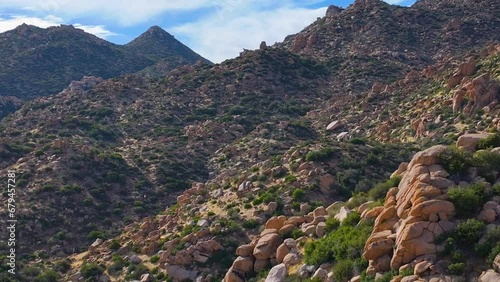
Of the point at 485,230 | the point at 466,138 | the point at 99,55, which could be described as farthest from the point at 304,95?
the point at 99,55

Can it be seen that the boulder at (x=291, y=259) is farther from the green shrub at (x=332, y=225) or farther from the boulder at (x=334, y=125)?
the boulder at (x=334, y=125)

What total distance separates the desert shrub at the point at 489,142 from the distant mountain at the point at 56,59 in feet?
337

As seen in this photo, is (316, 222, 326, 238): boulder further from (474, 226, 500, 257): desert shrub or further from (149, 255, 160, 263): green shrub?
(149, 255, 160, 263): green shrub

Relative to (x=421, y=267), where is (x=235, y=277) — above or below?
below

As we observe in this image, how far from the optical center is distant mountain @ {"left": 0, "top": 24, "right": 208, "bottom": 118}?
4515 inches

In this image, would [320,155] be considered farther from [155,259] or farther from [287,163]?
[155,259]

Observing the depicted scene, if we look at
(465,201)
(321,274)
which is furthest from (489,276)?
(321,274)

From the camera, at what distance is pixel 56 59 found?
12850cm

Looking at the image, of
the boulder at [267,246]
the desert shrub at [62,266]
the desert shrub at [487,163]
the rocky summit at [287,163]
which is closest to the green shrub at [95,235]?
the rocky summit at [287,163]

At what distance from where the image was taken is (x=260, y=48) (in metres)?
89.1

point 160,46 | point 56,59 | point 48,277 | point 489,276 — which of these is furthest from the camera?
point 160,46

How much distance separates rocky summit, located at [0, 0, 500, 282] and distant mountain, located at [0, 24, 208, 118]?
829 centimetres

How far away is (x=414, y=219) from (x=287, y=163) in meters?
23.6

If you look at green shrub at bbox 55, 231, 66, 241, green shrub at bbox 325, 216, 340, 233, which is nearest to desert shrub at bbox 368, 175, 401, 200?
green shrub at bbox 325, 216, 340, 233
